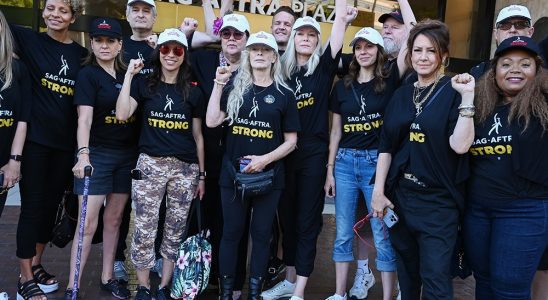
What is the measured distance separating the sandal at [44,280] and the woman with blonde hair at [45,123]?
7.7 inches

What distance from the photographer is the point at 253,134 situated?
12.8ft

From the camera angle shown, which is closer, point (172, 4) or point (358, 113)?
point (358, 113)

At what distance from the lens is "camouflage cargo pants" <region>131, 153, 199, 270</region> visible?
13.1 feet

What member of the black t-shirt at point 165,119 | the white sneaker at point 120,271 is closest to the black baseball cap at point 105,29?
the black t-shirt at point 165,119

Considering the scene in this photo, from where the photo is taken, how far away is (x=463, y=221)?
3355 millimetres

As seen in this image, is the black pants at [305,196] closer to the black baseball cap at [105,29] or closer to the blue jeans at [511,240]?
the blue jeans at [511,240]

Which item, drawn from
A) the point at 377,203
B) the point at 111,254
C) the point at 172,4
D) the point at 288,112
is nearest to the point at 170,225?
the point at 111,254

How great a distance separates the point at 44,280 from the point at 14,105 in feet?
5.01

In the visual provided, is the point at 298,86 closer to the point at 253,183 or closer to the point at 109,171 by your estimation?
the point at 253,183

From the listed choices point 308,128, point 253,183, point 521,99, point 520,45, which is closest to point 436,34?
point 520,45

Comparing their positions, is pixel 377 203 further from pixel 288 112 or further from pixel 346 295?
pixel 346 295

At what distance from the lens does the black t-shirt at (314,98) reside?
422cm

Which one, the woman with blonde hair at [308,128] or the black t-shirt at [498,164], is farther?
the woman with blonde hair at [308,128]

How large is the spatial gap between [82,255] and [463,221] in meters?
2.86
